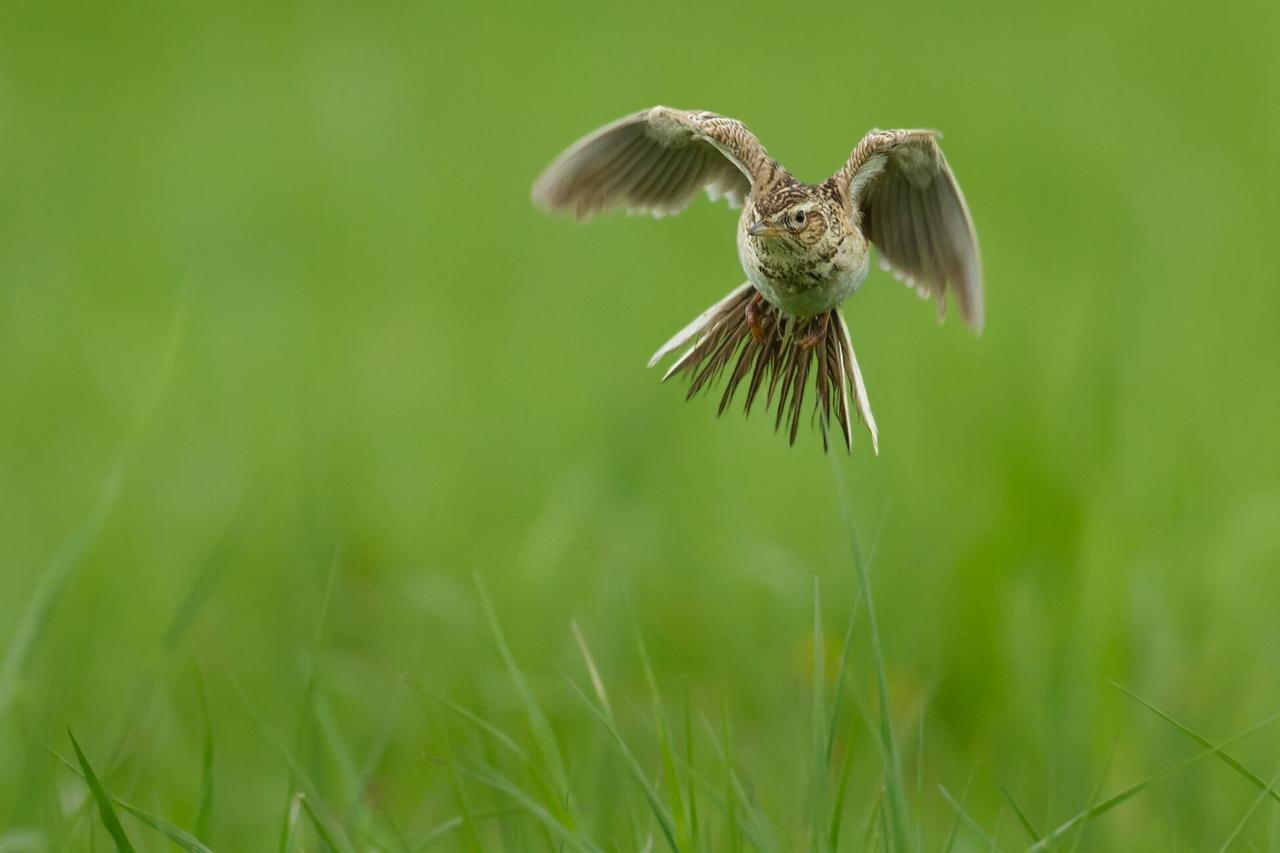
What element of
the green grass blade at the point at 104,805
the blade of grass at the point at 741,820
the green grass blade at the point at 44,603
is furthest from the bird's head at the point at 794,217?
the green grass blade at the point at 44,603

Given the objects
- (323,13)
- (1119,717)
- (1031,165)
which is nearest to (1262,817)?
(1119,717)

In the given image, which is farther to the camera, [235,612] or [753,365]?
[235,612]

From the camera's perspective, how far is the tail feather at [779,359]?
7.89 feet

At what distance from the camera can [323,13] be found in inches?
763

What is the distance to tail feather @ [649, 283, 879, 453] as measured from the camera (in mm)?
2404

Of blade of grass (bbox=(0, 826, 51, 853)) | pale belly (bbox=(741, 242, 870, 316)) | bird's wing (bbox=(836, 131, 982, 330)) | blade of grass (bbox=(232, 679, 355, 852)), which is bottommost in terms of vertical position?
blade of grass (bbox=(0, 826, 51, 853))

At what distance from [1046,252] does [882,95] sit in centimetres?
421

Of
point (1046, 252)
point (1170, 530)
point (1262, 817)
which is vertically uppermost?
point (1046, 252)

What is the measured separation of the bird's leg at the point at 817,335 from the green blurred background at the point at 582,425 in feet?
4.20

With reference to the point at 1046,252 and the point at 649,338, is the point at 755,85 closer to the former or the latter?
the point at 1046,252

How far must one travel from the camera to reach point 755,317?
8.71 feet

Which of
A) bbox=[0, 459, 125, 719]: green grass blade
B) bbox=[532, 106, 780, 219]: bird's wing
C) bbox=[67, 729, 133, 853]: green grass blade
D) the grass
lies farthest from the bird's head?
bbox=[0, 459, 125, 719]: green grass blade

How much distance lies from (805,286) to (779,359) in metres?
0.12

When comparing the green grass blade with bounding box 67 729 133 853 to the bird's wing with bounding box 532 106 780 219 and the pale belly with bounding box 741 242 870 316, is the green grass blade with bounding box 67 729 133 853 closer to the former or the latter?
the bird's wing with bounding box 532 106 780 219
